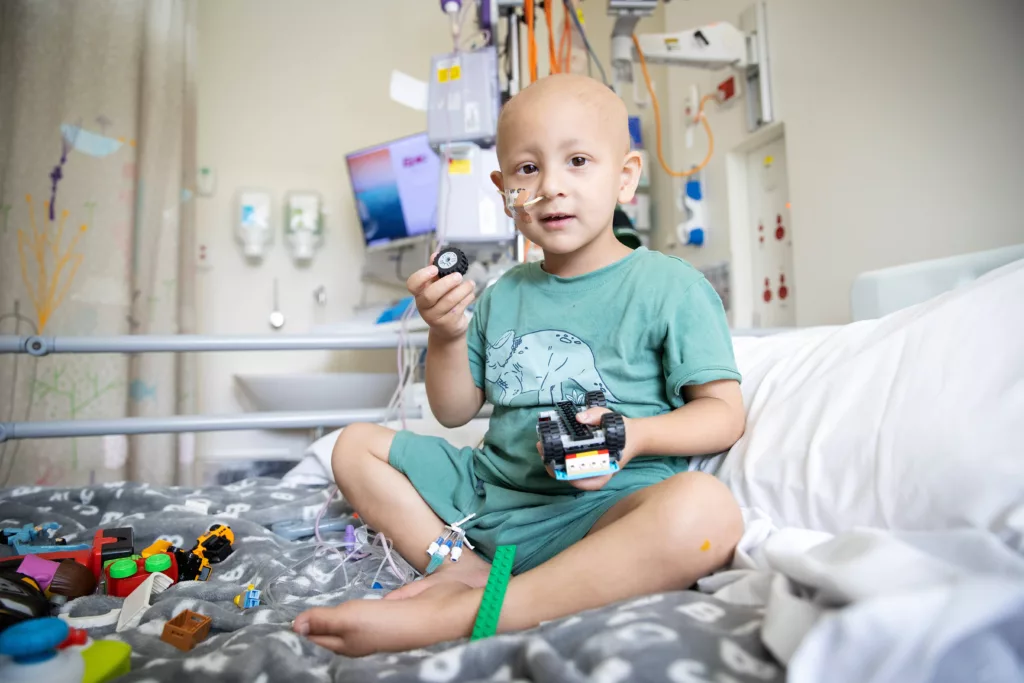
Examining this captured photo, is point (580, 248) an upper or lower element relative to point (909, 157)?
lower

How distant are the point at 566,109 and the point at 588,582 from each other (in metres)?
0.55

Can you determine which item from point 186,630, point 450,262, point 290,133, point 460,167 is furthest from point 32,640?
point 290,133

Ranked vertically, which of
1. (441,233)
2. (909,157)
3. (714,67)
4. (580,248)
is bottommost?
(580,248)

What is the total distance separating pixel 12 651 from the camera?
0.44 metres

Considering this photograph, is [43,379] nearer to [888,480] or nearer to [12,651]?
[12,651]

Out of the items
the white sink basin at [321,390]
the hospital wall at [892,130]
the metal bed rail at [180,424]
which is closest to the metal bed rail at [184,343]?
the metal bed rail at [180,424]

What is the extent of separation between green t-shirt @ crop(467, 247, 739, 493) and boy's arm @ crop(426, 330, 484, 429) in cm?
4

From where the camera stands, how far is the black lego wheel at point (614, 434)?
58 cm

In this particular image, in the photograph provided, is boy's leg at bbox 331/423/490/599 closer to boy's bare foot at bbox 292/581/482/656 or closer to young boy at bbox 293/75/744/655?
young boy at bbox 293/75/744/655

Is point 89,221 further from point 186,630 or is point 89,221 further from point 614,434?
point 614,434

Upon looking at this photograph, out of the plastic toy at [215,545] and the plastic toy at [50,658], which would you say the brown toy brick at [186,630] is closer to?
the plastic toy at [50,658]

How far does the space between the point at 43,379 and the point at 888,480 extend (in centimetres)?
197

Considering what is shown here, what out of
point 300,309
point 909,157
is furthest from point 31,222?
point 909,157

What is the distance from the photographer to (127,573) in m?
0.77
